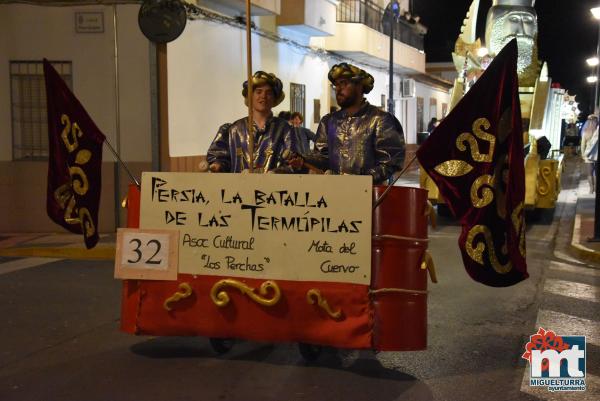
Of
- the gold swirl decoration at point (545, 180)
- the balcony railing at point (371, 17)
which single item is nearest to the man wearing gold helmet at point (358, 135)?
the gold swirl decoration at point (545, 180)

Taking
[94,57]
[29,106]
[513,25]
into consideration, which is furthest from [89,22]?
[513,25]

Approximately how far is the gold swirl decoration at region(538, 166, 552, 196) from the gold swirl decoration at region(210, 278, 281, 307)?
909cm

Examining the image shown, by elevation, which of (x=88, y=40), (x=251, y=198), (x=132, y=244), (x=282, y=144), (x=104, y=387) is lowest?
(x=104, y=387)

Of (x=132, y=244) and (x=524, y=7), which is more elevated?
(x=524, y=7)

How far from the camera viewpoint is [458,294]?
7.34 meters

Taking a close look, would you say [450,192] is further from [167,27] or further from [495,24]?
[495,24]

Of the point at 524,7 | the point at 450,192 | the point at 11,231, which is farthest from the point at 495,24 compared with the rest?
the point at 450,192

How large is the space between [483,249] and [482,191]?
0.35m

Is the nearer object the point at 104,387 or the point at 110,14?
the point at 104,387

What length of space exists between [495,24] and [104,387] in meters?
11.8

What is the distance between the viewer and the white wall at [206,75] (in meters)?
12.1

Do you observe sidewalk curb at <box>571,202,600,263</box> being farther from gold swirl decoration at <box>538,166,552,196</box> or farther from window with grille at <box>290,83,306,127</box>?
window with grille at <box>290,83,306,127</box>

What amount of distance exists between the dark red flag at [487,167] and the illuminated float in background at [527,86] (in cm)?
802

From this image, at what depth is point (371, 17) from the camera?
24.0 m
